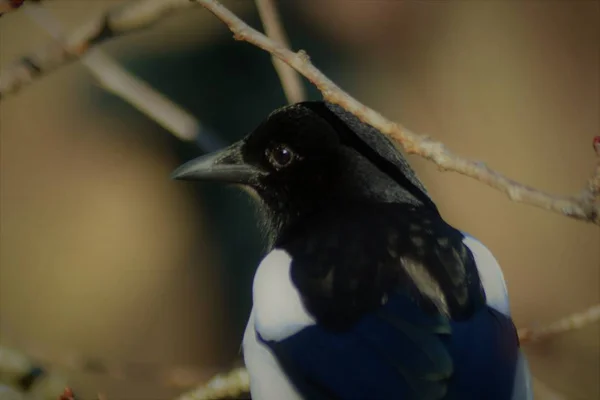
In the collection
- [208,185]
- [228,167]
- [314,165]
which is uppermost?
[208,185]

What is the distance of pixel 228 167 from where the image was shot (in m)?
2.37

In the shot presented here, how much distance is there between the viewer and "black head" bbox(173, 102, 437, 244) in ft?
7.40

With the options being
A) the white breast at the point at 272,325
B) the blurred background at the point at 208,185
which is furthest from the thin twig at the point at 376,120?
the blurred background at the point at 208,185

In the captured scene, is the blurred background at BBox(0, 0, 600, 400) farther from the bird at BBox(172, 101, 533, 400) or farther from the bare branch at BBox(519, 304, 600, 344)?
the bare branch at BBox(519, 304, 600, 344)

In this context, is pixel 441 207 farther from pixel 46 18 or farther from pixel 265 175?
pixel 46 18

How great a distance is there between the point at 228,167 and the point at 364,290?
23.1 inches

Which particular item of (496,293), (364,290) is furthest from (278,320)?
(496,293)

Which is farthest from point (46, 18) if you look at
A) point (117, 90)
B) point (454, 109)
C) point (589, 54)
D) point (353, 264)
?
point (589, 54)

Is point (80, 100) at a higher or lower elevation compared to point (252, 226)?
higher

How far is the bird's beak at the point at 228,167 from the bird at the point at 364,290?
0.06 feet

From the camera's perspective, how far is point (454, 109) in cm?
461

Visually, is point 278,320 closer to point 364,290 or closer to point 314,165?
point 364,290

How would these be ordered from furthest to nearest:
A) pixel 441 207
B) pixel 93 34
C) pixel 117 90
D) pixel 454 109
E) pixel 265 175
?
pixel 454 109, pixel 441 207, pixel 265 175, pixel 117 90, pixel 93 34

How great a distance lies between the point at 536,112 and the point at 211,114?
1.48m
